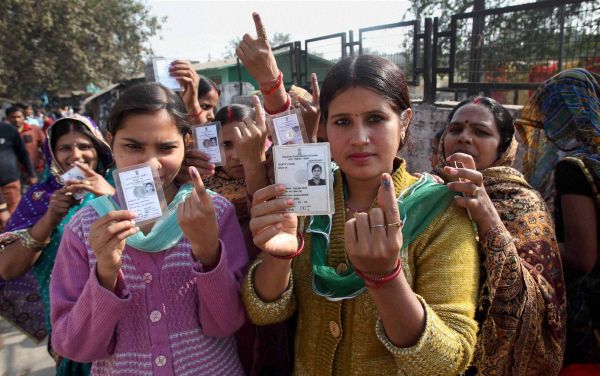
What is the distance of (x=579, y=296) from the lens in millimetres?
2152

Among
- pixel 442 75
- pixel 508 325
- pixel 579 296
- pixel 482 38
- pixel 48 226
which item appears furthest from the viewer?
pixel 442 75

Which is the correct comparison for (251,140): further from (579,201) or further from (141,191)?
(579,201)

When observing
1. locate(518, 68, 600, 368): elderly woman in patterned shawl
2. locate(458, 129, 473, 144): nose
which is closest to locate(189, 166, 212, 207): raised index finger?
locate(458, 129, 473, 144): nose

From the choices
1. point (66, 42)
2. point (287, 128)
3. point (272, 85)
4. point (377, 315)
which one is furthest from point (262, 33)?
point (66, 42)

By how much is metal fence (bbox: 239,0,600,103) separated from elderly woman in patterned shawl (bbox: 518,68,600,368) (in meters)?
2.58

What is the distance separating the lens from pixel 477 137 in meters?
2.53

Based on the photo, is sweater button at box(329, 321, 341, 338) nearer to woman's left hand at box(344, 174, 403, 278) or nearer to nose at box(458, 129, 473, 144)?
woman's left hand at box(344, 174, 403, 278)

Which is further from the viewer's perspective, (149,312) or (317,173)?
(149,312)

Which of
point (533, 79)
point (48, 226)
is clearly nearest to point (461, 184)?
point (48, 226)

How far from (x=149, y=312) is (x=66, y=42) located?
974 inches

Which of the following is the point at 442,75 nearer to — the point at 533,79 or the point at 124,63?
the point at 533,79

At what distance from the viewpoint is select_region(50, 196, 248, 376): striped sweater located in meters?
1.55

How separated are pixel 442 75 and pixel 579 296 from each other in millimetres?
4487

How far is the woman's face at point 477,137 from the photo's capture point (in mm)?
2516
